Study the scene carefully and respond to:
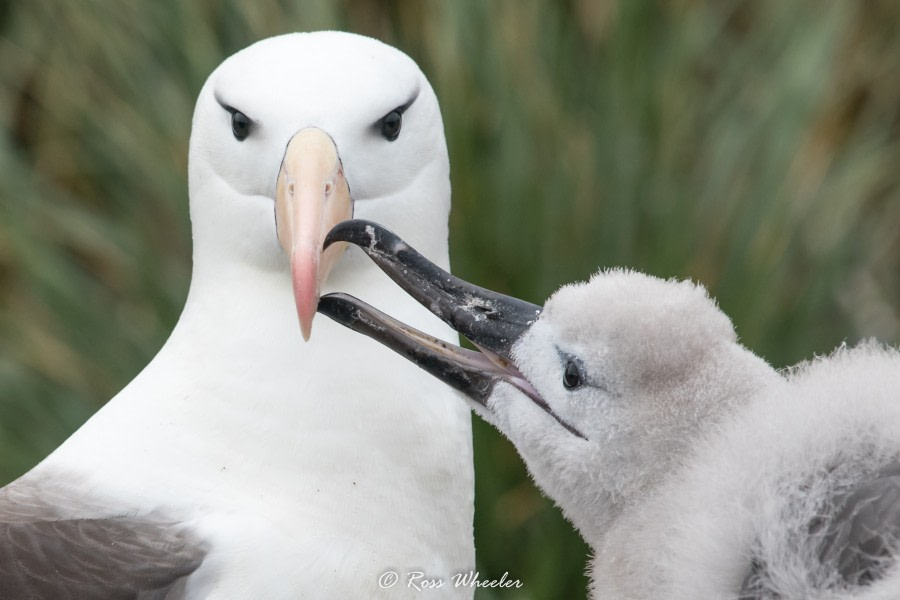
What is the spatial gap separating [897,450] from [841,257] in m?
2.16

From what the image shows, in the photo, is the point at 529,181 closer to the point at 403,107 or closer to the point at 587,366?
the point at 403,107

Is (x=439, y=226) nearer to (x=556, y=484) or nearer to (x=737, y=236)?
(x=556, y=484)

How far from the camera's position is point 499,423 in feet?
6.24

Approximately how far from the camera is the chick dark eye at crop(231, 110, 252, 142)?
7.21 ft

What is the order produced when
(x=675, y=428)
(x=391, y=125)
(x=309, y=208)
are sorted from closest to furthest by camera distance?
1. (x=675, y=428)
2. (x=309, y=208)
3. (x=391, y=125)

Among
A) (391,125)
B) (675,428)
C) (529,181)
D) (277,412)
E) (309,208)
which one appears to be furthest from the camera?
(529,181)

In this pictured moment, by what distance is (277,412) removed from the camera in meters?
2.14

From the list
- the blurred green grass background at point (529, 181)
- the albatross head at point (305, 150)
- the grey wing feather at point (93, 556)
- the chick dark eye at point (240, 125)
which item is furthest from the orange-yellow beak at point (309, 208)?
the blurred green grass background at point (529, 181)

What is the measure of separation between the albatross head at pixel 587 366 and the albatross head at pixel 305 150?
147 millimetres

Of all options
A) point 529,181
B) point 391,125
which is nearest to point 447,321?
point 391,125

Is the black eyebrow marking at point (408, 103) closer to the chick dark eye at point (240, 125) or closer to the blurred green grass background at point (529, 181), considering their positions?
the chick dark eye at point (240, 125)

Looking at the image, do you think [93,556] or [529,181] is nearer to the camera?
[93,556]

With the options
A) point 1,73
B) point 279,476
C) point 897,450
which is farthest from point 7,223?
point 897,450

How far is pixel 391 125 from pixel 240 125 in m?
0.26
